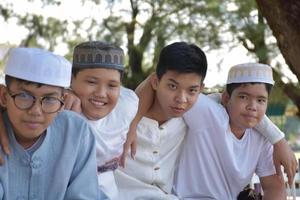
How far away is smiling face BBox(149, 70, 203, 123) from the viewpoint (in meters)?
2.99

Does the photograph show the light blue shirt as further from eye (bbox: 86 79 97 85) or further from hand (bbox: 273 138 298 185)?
hand (bbox: 273 138 298 185)

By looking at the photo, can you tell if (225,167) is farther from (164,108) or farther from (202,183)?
(164,108)

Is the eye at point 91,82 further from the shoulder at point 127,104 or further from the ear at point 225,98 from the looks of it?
the ear at point 225,98

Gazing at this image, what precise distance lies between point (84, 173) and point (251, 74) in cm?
131

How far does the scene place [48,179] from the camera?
2.30 m

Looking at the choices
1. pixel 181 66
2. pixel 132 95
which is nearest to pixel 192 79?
pixel 181 66

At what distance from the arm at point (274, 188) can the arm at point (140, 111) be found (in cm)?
84

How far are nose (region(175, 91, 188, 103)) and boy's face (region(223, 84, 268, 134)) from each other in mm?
411

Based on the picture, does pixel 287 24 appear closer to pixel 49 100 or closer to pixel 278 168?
pixel 278 168

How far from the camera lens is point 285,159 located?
3.27m

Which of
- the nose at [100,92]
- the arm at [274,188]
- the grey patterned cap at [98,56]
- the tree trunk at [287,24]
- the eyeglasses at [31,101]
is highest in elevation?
the tree trunk at [287,24]

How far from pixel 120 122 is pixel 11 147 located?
738 mm

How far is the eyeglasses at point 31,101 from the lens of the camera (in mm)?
2209

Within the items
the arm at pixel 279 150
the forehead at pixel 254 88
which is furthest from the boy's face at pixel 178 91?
the arm at pixel 279 150
